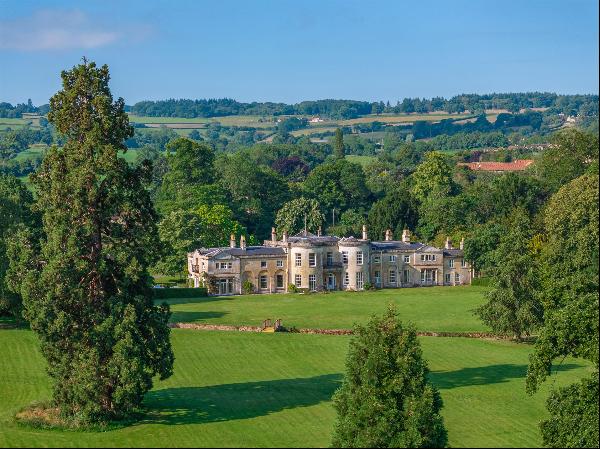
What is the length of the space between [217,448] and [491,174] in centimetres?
11801

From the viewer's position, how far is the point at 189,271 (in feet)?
292

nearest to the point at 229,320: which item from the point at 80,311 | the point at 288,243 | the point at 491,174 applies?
the point at 288,243

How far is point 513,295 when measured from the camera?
60812 millimetres

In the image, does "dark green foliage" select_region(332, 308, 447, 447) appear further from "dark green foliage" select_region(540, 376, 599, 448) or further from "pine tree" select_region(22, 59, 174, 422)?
"pine tree" select_region(22, 59, 174, 422)

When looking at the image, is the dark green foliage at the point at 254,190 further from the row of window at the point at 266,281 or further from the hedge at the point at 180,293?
the hedge at the point at 180,293

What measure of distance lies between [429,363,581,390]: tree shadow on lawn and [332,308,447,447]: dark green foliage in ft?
50.5

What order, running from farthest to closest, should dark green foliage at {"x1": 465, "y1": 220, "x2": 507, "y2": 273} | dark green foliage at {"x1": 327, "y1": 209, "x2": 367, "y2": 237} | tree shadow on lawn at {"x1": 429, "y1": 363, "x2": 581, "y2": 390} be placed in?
dark green foliage at {"x1": 327, "y1": 209, "x2": 367, "y2": 237}
dark green foliage at {"x1": 465, "y1": 220, "x2": 507, "y2": 273}
tree shadow on lawn at {"x1": 429, "y1": 363, "x2": 581, "y2": 390}

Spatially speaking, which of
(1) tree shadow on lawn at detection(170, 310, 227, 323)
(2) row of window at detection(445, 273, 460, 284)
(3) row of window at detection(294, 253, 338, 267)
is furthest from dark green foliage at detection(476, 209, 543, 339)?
(2) row of window at detection(445, 273, 460, 284)

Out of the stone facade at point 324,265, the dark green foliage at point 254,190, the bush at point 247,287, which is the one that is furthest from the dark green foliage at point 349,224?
the bush at point 247,287

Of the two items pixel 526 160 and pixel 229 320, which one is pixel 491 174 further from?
pixel 229 320

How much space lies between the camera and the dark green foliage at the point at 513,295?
2381 inches

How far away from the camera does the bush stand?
270 feet

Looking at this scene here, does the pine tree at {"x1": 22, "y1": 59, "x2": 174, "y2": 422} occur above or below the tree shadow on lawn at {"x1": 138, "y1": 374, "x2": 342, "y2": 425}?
above

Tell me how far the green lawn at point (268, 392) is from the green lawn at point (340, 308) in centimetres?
513
